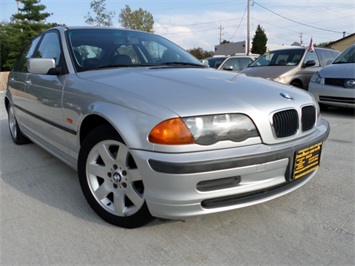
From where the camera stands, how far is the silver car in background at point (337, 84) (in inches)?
226

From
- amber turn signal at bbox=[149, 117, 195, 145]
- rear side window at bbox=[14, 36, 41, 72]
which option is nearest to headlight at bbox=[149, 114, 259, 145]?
amber turn signal at bbox=[149, 117, 195, 145]

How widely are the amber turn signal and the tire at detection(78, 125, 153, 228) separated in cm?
28

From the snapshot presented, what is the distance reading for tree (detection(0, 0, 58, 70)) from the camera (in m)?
29.0

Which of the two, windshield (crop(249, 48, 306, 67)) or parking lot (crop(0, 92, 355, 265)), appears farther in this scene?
windshield (crop(249, 48, 306, 67))

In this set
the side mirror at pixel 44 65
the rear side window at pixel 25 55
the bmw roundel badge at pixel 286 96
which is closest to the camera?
the bmw roundel badge at pixel 286 96

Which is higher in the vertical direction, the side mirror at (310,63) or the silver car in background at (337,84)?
the side mirror at (310,63)

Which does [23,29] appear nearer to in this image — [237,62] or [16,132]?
[237,62]

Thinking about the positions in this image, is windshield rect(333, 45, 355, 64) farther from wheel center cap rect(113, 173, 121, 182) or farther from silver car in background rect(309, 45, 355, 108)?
wheel center cap rect(113, 173, 121, 182)

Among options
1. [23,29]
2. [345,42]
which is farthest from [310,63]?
[345,42]

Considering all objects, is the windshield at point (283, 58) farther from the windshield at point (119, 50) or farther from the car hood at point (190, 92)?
the car hood at point (190, 92)

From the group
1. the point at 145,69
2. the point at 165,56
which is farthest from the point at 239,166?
the point at 165,56

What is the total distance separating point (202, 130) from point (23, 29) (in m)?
33.1

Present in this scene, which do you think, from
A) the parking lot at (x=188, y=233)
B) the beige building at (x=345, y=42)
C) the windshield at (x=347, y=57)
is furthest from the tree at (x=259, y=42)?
the parking lot at (x=188, y=233)

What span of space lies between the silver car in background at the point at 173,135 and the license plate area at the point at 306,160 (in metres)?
0.01
